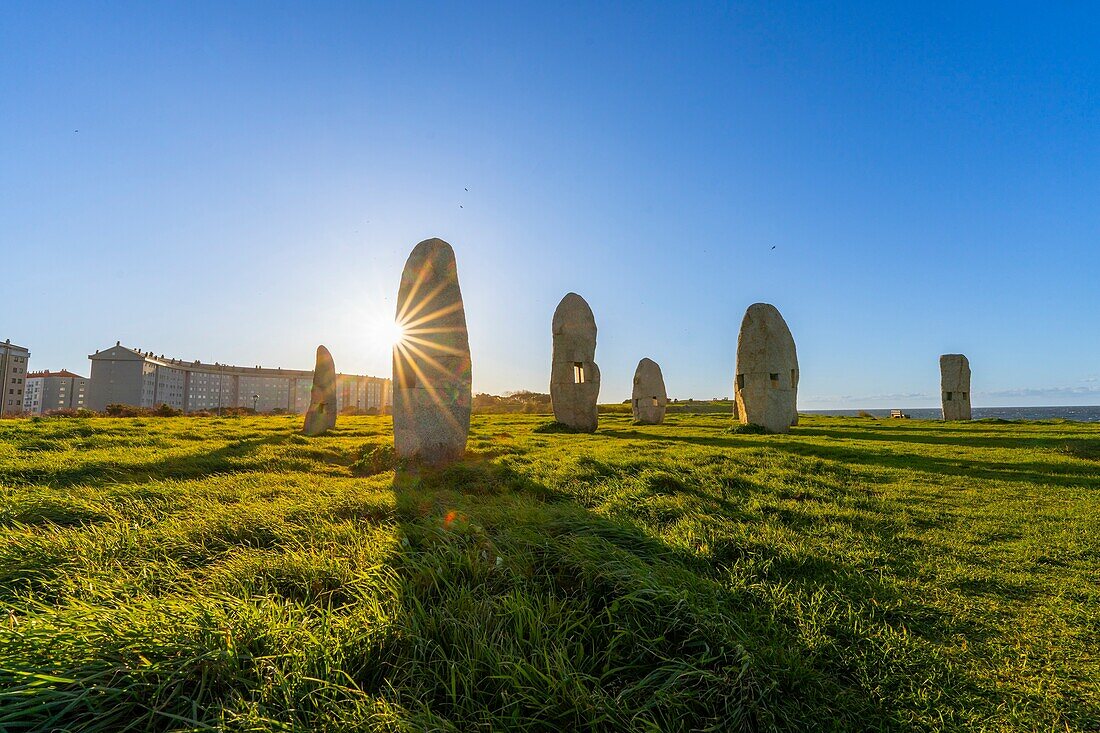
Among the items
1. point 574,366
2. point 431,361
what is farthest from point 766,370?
point 431,361

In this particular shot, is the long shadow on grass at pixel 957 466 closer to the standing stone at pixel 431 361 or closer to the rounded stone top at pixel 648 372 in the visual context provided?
the standing stone at pixel 431 361

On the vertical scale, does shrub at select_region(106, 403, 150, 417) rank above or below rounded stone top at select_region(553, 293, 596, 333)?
below

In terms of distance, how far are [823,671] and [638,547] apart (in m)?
1.43

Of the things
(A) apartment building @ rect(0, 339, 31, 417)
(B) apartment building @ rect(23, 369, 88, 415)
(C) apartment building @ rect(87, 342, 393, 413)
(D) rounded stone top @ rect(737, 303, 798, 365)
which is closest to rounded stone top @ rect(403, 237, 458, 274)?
(D) rounded stone top @ rect(737, 303, 798, 365)

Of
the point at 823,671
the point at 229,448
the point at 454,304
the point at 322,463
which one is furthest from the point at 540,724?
the point at 229,448

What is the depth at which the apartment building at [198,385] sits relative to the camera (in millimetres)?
57125

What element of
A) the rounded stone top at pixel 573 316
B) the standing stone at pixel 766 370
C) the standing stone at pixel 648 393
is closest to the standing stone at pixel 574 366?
the rounded stone top at pixel 573 316

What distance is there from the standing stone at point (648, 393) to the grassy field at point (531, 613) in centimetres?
1458

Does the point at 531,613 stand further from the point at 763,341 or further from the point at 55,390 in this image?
the point at 55,390

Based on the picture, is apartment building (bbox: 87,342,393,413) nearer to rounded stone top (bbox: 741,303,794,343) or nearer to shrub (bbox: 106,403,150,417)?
shrub (bbox: 106,403,150,417)

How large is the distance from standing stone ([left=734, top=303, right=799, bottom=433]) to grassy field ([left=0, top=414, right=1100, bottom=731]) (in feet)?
30.8

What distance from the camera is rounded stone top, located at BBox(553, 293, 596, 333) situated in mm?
16594

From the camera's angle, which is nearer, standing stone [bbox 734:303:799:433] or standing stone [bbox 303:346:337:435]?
standing stone [bbox 303:346:337:435]

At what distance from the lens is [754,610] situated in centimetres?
285
